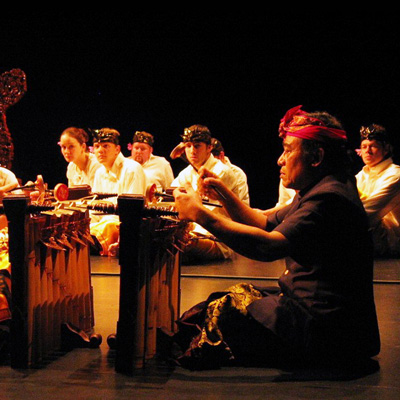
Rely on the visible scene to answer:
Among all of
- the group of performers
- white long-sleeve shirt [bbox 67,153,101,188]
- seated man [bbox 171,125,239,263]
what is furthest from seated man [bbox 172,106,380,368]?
white long-sleeve shirt [bbox 67,153,101,188]

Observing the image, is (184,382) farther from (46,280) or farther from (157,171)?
(157,171)

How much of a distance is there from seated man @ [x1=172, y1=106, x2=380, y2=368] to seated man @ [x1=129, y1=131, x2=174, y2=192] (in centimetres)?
571

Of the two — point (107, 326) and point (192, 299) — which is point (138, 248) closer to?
point (107, 326)

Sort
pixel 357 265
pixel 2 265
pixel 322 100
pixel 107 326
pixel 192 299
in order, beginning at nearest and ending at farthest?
pixel 357 265, pixel 2 265, pixel 107 326, pixel 192 299, pixel 322 100

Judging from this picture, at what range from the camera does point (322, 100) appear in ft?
25.1

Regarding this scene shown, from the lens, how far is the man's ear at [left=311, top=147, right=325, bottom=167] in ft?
8.20

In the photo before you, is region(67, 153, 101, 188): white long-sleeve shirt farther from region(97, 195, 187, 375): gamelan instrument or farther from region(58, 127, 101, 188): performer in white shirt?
region(97, 195, 187, 375): gamelan instrument

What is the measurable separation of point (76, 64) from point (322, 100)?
3198 mm

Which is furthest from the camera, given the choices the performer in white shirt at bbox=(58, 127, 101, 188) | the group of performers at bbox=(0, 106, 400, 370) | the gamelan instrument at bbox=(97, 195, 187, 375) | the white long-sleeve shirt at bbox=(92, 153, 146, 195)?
the performer in white shirt at bbox=(58, 127, 101, 188)

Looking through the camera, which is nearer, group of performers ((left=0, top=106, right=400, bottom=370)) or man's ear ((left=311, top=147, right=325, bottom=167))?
group of performers ((left=0, top=106, right=400, bottom=370))

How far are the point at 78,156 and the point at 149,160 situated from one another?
5.57 feet

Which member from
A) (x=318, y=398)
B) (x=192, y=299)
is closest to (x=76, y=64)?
(x=192, y=299)

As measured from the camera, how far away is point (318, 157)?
2.50 m

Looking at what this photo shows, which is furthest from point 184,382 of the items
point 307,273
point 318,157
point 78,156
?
point 78,156
